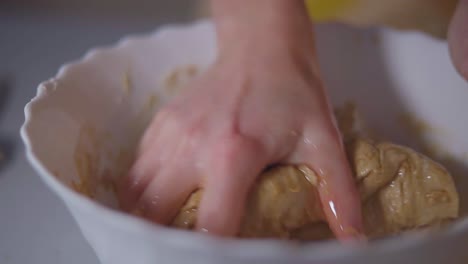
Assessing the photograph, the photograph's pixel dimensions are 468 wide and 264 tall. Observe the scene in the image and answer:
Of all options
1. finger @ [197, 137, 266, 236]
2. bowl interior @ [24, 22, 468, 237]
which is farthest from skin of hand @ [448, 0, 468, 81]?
finger @ [197, 137, 266, 236]

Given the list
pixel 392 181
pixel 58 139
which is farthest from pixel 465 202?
pixel 58 139

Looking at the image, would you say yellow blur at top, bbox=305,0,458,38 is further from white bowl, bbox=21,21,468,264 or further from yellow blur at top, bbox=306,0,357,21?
white bowl, bbox=21,21,468,264

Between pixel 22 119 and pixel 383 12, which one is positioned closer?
pixel 22 119

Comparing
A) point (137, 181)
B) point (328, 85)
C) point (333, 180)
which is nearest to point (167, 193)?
point (137, 181)

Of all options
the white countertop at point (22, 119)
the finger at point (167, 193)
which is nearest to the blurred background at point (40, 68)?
the white countertop at point (22, 119)

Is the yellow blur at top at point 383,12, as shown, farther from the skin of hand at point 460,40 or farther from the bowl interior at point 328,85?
the skin of hand at point 460,40

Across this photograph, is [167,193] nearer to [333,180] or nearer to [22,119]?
[333,180]

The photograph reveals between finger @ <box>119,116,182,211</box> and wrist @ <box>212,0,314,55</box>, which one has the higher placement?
wrist @ <box>212,0,314,55</box>
